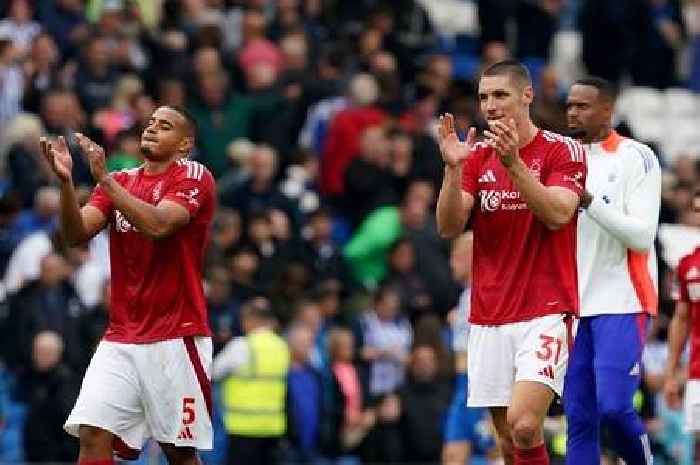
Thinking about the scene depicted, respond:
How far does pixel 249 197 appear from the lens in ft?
71.7

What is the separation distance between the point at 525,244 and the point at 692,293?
2587mm

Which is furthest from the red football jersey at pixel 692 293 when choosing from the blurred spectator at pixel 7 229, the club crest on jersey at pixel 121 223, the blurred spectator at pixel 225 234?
the blurred spectator at pixel 7 229

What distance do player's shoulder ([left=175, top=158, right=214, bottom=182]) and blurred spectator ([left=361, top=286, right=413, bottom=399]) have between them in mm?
7884

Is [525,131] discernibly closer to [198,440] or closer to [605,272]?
[605,272]

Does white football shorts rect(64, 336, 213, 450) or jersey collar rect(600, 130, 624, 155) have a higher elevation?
jersey collar rect(600, 130, 624, 155)

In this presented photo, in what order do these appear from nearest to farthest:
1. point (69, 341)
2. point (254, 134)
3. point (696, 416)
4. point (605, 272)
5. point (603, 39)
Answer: point (605, 272), point (696, 416), point (69, 341), point (254, 134), point (603, 39)

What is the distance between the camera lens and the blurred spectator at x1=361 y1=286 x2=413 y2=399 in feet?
69.1

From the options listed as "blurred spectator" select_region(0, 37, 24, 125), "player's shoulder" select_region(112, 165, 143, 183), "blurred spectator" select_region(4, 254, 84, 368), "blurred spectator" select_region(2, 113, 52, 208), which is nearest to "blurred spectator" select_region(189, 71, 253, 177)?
"blurred spectator" select_region(0, 37, 24, 125)

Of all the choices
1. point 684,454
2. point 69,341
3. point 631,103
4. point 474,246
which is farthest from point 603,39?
point 474,246

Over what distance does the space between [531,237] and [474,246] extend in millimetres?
407

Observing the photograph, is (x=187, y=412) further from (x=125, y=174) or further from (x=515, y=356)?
(x=515, y=356)

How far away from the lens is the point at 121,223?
13109 millimetres

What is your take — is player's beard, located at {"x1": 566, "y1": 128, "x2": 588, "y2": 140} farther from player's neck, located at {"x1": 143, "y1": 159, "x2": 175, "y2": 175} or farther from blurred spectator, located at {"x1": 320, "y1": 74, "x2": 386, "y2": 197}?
blurred spectator, located at {"x1": 320, "y1": 74, "x2": 386, "y2": 197}

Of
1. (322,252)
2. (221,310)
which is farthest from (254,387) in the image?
(322,252)
